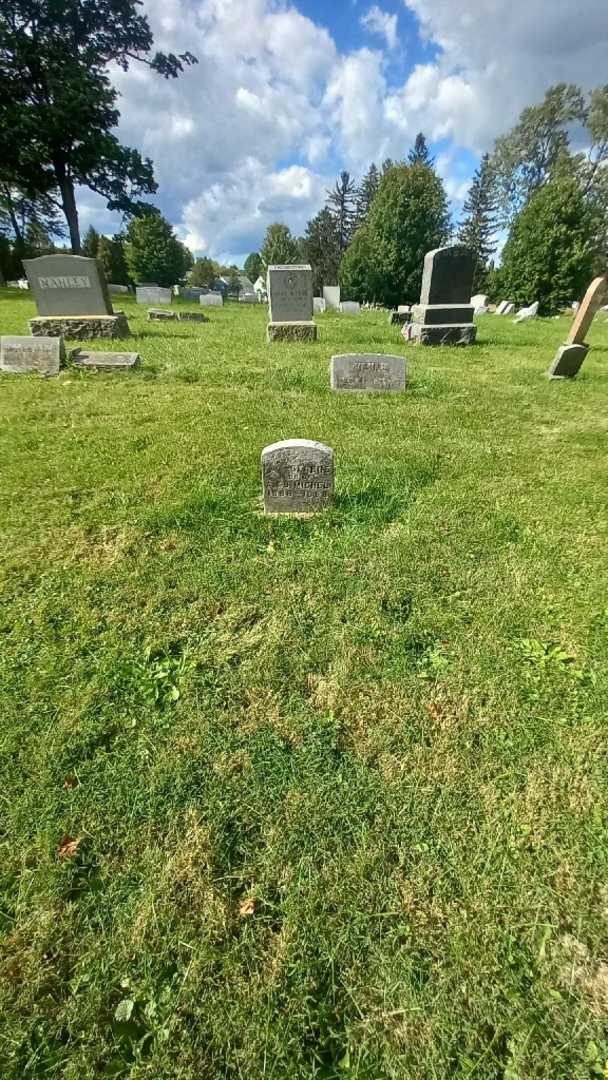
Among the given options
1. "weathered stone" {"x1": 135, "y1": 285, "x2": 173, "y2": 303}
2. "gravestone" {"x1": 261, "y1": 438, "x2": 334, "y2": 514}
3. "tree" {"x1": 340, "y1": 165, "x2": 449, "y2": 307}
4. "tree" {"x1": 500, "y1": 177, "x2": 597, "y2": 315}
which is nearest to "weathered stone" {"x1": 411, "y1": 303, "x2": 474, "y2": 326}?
"gravestone" {"x1": 261, "y1": 438, "x2": 334, "y2": 514}

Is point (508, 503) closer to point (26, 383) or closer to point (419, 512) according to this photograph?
point (419, 512)

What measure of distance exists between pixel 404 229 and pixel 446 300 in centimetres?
1818

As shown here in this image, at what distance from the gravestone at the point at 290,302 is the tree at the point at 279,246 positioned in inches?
1234

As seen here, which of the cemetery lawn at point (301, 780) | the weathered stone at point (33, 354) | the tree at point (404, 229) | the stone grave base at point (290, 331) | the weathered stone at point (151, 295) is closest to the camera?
the cemetery lawn at point (301, 780)

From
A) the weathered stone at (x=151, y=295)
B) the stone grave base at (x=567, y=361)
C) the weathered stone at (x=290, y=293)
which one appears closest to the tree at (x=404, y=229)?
the weathered stone at (x=151, y=295)

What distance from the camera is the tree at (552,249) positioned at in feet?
68.2

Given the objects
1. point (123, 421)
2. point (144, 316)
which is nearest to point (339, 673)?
point (123, 421)

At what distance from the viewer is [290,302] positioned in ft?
33.9

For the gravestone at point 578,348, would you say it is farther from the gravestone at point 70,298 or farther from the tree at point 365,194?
the tree at point 365,194

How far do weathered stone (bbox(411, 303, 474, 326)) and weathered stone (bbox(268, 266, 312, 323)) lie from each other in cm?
260

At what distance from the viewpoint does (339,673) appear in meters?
2.27

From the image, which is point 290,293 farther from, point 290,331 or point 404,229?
point 404,229

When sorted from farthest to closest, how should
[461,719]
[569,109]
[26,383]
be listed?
[569,109], [26,383], [461,719]

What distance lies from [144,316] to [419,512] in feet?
46.6
